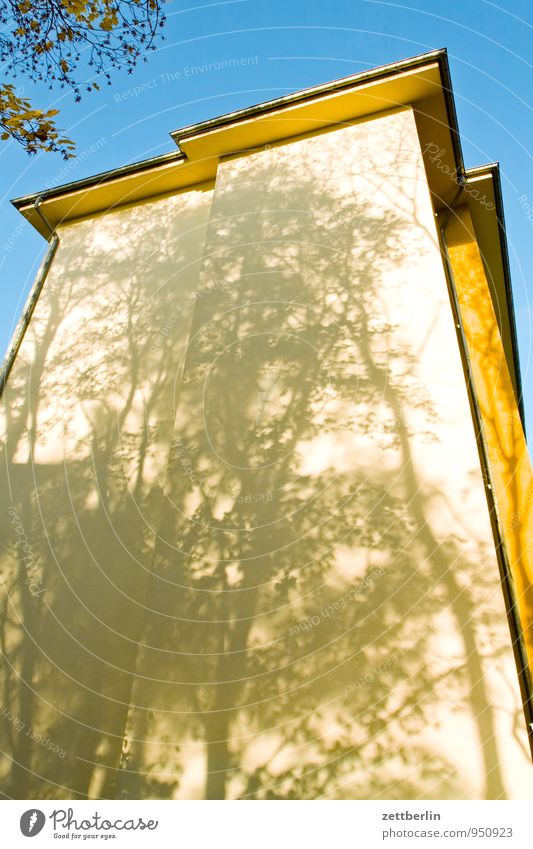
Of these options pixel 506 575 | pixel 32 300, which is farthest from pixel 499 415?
pixel 32 300

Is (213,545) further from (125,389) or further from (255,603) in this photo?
(125,389)

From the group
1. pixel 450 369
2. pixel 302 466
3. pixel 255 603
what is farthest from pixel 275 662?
pixel 450 369

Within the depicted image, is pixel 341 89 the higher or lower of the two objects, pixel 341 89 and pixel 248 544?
the higher

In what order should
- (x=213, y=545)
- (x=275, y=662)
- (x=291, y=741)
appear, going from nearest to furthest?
(x=291, y=741) < (x=275, y=662) < (x=213, y=545)

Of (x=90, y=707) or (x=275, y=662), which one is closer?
(x=275, y=662)

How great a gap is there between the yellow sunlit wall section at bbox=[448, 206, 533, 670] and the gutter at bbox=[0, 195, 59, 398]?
734 cm

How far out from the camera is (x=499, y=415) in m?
6.68

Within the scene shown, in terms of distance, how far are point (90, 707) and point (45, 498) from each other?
2.78 metres

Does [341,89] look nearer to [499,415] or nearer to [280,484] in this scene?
[499,415]

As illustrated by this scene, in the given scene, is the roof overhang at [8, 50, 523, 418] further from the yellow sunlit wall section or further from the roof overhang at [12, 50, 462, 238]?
the yellow sunlit wall section

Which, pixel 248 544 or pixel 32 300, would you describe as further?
pixel 32 300

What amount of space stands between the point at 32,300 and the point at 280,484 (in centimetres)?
646

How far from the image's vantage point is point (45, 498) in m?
6.66
